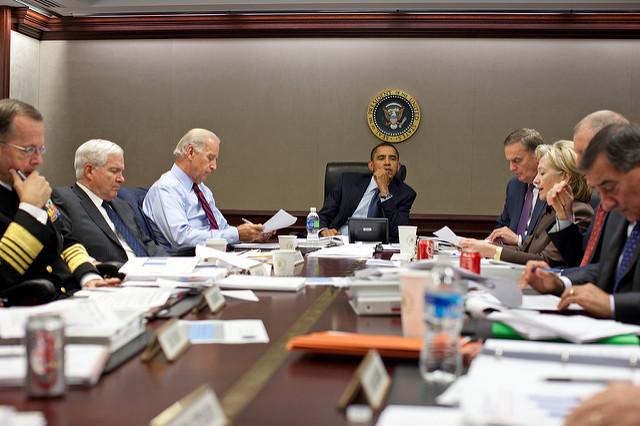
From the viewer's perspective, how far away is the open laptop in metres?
5.03

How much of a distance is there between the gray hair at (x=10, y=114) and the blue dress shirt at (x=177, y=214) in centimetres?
173

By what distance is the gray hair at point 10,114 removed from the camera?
314cm

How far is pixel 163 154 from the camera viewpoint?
7891mm

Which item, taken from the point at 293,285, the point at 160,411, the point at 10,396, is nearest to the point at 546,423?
the point at 160,411

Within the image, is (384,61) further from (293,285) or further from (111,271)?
(293,285)

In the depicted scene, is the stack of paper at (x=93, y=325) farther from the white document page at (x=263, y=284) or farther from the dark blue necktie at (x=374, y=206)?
the dark blue necktie at (x=374, y=206)

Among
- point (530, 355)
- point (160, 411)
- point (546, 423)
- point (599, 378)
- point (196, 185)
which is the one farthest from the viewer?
point (196, 185)

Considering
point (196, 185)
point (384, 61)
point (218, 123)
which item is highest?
point (384, 61)

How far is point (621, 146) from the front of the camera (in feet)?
8.09

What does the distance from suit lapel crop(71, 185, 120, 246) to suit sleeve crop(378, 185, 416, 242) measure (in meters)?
2.50

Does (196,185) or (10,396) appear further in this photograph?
(196,185)

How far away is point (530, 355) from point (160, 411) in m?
0.79

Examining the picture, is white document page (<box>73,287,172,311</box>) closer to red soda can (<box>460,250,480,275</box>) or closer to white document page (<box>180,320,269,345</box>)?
white document page (<box>180,320,269,345</box>)

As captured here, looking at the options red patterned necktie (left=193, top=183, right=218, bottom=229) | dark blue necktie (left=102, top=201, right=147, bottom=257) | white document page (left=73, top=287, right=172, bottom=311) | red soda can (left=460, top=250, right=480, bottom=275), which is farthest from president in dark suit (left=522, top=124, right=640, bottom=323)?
red patterned necktie (left=193, top=183, right=218, bottom=229)
